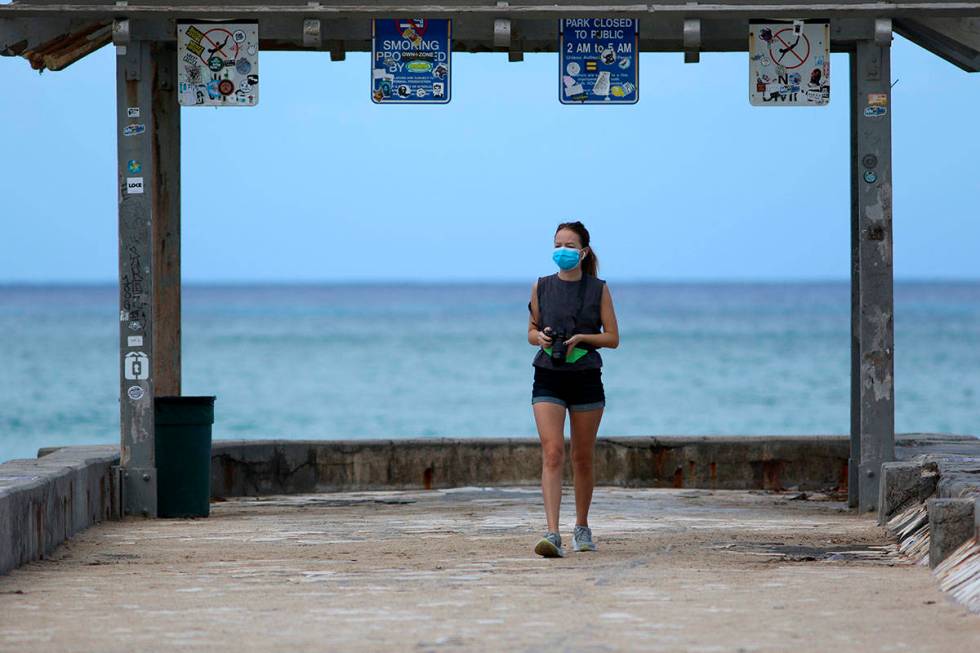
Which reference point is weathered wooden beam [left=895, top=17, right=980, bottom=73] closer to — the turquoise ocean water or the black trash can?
the black trash can

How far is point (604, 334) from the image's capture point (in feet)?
32.1

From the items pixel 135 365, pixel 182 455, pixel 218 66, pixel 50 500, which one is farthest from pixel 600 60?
pixel 50 500

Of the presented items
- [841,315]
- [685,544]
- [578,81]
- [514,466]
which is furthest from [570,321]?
[841,315]

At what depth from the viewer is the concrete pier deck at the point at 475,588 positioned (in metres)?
6.76

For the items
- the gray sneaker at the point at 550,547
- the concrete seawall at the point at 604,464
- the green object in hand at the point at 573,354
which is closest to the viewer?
the gray sneaker at the point at 550,547

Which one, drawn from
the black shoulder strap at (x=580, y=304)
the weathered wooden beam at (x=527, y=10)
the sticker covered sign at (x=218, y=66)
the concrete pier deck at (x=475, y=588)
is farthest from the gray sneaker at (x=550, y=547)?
the sticker covered sign at (x=218, y=66)

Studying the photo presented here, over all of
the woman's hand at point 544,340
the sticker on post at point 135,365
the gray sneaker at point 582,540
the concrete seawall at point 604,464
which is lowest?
the concrete seawall at point 604,464

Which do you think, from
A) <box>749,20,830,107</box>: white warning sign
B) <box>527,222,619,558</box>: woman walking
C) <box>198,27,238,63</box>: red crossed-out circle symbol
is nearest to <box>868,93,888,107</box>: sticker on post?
<box>749,20,830,107</box>: white warning sign

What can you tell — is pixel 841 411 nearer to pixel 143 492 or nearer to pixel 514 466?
pixel 514 466

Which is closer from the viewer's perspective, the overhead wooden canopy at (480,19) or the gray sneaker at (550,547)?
the gray sneaker at (550,547)

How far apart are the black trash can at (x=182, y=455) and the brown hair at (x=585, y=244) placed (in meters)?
3.85

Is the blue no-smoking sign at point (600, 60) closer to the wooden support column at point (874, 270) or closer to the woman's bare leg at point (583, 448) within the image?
the wooden support column at point (874, 270)

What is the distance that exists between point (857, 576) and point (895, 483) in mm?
2625

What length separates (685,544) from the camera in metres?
10.2
